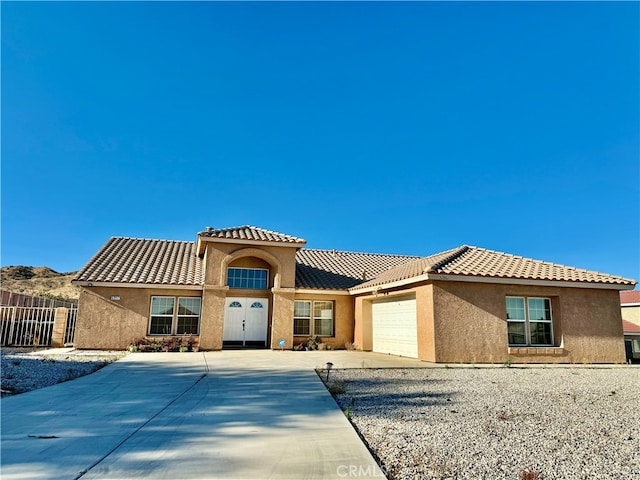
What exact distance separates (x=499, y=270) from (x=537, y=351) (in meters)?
3.16

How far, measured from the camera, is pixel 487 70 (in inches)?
677

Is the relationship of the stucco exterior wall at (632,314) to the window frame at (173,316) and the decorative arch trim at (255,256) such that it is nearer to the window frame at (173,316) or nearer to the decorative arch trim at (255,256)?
the decorative arch trim at (255,256)

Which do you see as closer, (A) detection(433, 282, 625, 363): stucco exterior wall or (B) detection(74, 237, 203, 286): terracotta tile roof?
(A) detection(433, 282, 625, 363): stucco exterior wall

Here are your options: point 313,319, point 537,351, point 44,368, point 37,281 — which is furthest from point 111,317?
point 37,281

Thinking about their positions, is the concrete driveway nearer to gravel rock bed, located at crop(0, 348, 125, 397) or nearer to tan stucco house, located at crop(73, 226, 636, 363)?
gravel rock bed, located at crop(0, 348, 125, 397)

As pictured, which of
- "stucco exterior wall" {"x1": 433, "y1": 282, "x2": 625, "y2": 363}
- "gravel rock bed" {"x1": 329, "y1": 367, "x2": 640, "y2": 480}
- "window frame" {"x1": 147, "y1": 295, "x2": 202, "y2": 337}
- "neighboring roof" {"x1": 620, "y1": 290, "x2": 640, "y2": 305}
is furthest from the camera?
"neighboring roof" {"x1": 620, "y1": 290, "x2": 640, "y2": 305}

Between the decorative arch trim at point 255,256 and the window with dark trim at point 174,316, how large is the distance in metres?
1.84

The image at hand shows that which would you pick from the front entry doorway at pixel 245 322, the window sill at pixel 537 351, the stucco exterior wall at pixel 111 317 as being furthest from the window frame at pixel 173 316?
the window sill at pixel 537 351

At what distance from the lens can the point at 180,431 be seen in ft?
18.6

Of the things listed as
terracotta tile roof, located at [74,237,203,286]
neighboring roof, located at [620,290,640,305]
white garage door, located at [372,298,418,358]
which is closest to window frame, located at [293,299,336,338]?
white garage door, located at [372,298,418,358]

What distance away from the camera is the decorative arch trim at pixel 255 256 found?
60.2ft

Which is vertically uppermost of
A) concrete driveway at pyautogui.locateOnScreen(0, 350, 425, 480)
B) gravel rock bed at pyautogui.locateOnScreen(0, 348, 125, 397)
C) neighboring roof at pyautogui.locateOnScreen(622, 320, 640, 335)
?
neighboring roof at pyautogui.locateOnScreen(622, 320, 640, 335)

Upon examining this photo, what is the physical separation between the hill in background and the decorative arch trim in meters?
29.6

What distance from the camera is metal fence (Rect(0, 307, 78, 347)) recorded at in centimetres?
1802
